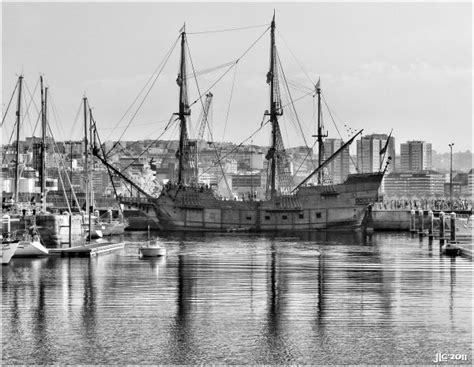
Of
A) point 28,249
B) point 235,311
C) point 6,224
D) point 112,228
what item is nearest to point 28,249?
point 28,249

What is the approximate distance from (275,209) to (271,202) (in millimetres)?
1082

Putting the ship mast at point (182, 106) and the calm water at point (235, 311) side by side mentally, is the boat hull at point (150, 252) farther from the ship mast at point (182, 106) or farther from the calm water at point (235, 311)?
the ship mast at point (182, 106)

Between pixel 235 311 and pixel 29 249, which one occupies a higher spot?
pixel 29 249

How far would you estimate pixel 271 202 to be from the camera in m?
119

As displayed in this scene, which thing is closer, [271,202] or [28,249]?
[28,249]

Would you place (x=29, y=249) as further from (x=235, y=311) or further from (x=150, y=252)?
(x=235, y=311)

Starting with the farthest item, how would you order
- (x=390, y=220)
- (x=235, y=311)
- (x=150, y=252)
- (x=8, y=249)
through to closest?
(x=390, y=220) → (x=150, y=252) → (x=8, y=249) → (x=235, y=311)

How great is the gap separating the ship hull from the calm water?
47245 mm

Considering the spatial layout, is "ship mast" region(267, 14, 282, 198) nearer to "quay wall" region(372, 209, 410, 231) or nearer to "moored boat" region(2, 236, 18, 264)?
"quay wall" region(372, 209, 410, 231)

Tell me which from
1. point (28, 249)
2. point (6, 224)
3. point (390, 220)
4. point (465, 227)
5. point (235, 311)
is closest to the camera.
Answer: point (235, 311)

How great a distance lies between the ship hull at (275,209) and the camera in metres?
115

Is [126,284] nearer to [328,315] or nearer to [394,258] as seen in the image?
[328,315]

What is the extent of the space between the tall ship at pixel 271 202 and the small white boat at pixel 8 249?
172 feet

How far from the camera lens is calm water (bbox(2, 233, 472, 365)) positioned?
33625mm
